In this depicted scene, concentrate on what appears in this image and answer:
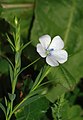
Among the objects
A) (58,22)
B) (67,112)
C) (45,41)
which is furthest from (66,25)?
(45,41)

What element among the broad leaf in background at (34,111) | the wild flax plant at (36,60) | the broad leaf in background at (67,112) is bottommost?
the broad leaf in background at (67,112)

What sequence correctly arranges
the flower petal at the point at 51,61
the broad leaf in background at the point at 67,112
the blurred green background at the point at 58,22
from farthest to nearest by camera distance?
the blurred green background at the point at 58,22 < the broad leaf in background at the point at 67,112 < the flower petal at the point at 51,61

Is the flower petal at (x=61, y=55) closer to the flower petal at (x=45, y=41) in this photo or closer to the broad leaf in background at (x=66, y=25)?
the flower petal at (x=45, y=41)

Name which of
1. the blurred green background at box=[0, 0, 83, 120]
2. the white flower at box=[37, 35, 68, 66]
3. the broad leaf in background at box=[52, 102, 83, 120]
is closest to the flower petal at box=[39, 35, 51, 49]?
the white flower at box=[37, 35, 68, 66]

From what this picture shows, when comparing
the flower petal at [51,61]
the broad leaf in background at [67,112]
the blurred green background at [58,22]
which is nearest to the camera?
the flower petal at [51,61]

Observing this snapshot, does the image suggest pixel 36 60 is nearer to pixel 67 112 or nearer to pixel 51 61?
pixel 51 61

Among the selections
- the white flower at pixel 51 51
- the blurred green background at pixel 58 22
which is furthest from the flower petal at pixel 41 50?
the blurred green background at pixel 58 22

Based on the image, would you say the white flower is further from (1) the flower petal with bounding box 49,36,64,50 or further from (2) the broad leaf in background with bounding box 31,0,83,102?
(2) the broad leaf in background with bounding box 31,0,83,102
